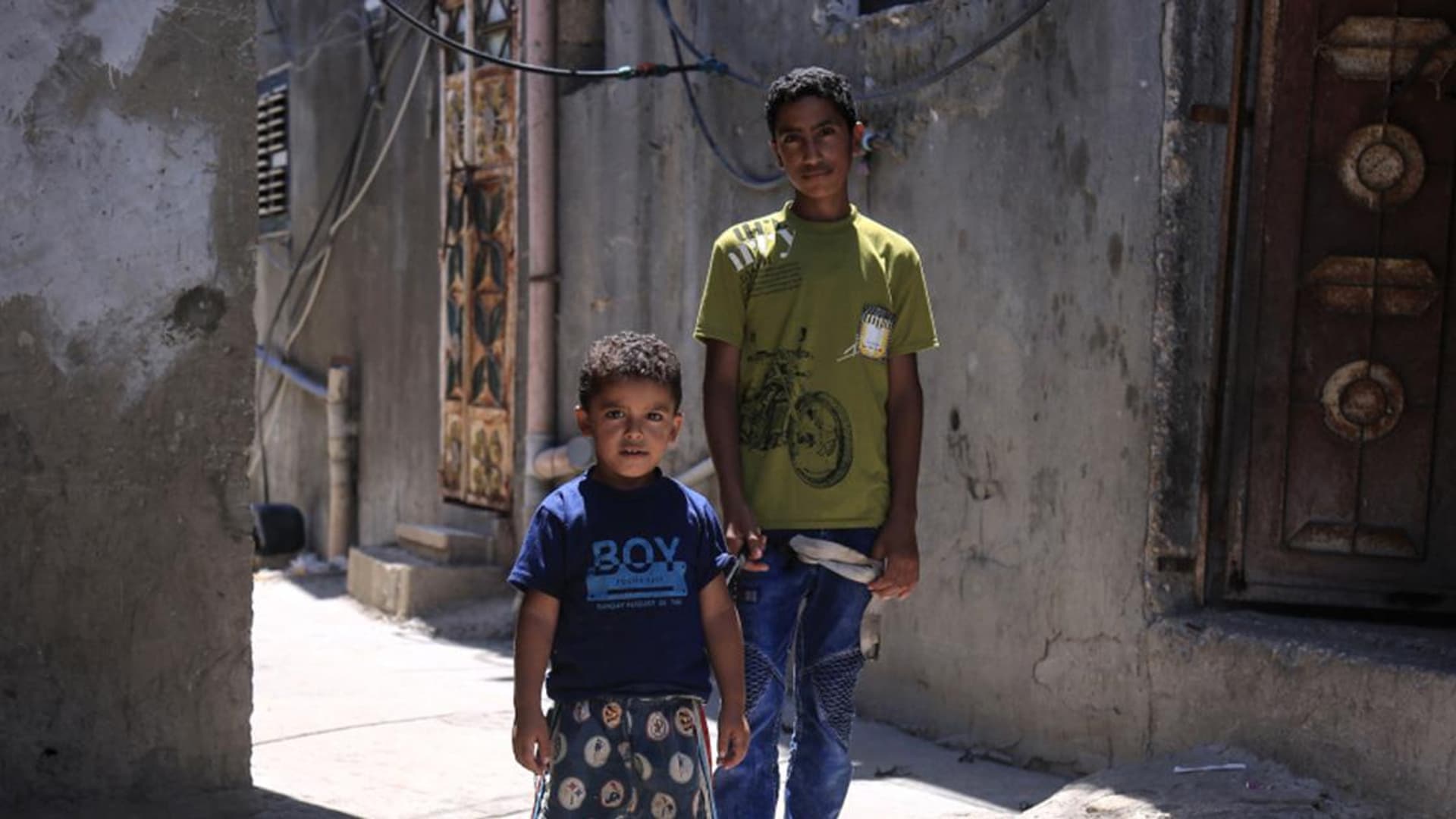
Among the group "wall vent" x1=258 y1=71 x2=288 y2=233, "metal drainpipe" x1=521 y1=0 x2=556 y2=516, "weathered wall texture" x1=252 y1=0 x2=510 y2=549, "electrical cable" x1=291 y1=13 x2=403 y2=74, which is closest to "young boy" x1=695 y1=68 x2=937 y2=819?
"metal drainpipe" x1=521 y1=0 x2=556 y2=516

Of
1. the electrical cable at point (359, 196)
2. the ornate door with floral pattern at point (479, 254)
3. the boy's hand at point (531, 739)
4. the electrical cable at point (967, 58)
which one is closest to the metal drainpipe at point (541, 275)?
the ornate door with floral pattern at point (479, 254)

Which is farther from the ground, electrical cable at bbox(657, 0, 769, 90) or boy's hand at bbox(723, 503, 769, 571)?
electrical cable at bbox(657, 0, 769, 90)

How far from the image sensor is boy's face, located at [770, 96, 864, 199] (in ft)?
Result: 11.5

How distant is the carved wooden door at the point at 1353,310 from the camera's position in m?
4.80

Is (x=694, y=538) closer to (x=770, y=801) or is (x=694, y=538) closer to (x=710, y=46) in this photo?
(x=770, y=801)

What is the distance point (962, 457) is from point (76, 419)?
2741 mm

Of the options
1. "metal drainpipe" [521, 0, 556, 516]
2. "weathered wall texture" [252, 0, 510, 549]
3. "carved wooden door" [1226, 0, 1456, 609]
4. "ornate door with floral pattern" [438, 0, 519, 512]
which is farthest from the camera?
"weathered wall texture" [252, 0, 510, 549]

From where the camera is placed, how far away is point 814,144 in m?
3.51

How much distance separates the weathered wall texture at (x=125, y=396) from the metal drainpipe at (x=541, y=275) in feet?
12.1

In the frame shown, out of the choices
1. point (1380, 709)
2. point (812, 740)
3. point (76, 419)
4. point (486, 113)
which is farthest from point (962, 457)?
point (486, 113)

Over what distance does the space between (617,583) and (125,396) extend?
169 centimetres

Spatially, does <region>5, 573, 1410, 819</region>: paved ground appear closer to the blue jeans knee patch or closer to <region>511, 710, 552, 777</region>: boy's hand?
the blue jeans knee patch

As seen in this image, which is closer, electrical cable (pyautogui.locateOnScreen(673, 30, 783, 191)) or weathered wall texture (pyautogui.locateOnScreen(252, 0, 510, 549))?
electrical cable (pyautogui.locateOnScreen(673, 30, 783, 191))

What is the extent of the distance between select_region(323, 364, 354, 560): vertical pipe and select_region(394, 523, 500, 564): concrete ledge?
1555mm
